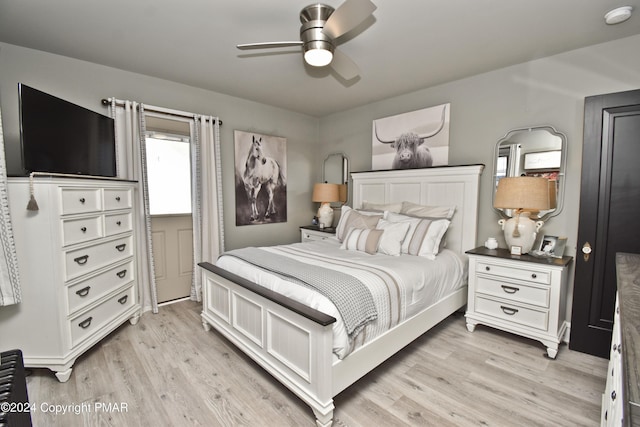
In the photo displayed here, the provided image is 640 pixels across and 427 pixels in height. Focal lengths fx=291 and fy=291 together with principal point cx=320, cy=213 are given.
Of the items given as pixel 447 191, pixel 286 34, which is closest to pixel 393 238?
pixel 447 191

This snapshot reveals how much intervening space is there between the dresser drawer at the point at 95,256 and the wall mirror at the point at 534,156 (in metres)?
3.67

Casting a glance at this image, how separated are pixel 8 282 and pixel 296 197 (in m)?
3.27

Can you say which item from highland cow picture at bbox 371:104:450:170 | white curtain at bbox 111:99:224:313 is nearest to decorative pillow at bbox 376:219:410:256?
highland cow picture at bbox 371:104:450:170

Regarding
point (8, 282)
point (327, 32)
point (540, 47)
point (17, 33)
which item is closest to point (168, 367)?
point (8, 282)

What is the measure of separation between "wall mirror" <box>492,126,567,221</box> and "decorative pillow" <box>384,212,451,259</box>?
2.39 feet

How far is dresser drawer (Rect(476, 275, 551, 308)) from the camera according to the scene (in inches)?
93.6

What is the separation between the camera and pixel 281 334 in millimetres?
1875

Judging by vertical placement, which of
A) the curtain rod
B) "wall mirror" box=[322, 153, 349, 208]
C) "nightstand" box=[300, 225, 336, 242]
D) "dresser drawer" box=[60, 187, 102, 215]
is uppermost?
the curtain rod

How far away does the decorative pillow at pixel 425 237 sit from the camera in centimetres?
272

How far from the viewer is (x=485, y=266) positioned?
2662 mm

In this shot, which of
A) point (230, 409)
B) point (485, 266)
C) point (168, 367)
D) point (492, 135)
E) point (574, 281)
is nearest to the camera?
point (230, 409)

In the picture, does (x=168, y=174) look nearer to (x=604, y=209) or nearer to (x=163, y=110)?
(x=163, y=110)

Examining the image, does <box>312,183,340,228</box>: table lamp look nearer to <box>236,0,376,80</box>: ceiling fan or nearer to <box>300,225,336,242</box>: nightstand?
<box>300,225,336,242</box>: nightstand

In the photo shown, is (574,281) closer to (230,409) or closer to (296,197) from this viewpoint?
(230,409)
